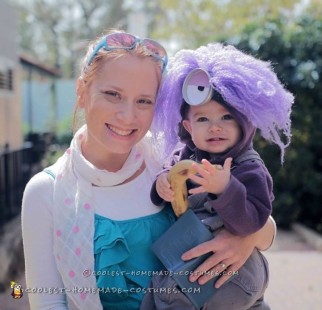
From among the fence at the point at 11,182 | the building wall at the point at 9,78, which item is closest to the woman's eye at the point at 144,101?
the fence at the point at 11,182

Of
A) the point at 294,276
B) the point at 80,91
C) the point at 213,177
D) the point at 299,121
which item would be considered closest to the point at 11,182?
the point at 294,276

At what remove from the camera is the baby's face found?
6.65 feet

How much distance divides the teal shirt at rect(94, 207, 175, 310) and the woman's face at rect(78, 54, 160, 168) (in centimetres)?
28

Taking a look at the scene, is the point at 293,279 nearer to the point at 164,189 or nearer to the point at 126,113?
the point at 164,189

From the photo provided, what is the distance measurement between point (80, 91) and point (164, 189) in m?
0.50

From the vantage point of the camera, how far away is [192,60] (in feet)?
6.91

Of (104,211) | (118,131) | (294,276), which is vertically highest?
(118,131)

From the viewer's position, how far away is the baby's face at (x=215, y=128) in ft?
6.65

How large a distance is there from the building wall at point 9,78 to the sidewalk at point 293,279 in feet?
16.1

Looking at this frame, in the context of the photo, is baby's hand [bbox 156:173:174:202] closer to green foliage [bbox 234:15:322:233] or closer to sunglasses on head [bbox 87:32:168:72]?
sunglasses on head [bbox 87:32:168:72]

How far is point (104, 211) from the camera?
2.01m

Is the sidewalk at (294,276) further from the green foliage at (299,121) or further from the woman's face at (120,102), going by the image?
the woman's face at (120,102)

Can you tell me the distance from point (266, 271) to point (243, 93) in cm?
67

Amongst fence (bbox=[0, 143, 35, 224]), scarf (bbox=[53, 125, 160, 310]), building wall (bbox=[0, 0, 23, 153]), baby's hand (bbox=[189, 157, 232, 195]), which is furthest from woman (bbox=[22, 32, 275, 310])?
building wall (bbox=[0, 0, 23, 153])
